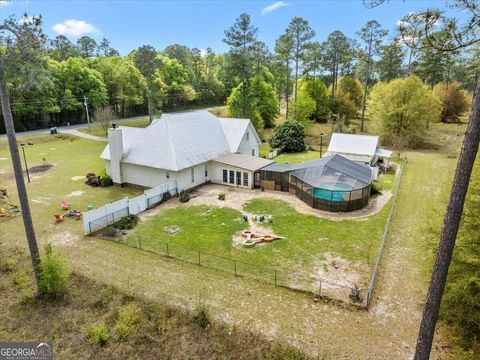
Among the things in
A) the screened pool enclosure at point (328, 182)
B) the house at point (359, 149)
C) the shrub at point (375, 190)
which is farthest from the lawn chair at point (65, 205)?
the house at point (359, 149)

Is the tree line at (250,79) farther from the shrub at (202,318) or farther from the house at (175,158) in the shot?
the shrub at (202,318)

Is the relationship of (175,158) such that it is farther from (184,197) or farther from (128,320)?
(128,320)

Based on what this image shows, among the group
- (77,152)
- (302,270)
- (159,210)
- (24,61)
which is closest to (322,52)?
(77,152)

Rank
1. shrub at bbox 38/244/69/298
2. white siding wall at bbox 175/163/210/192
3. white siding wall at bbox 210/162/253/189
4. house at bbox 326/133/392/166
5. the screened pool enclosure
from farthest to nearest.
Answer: house at bbox 326/133/392/166 < white siding wall at bbox 210/162/253/189 < white siding wall at bbox 175/163/210/192 < the screened pool enclosure < shrub at bbox 38/244/69/298

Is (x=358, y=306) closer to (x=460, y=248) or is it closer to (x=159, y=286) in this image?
(x=460, y=248)

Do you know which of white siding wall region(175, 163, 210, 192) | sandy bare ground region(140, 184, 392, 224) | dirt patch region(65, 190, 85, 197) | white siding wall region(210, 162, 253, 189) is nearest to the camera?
sandy bare ground region(140, 184, 392, 224)

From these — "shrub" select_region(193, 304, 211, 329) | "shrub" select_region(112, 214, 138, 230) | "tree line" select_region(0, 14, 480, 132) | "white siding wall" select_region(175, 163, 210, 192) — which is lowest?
"shrub" select_region(193, 304, 211, 329)

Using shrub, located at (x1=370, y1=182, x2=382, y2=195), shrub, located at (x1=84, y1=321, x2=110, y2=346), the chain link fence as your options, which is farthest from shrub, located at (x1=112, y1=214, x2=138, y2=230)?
shrub, located at (x1=370, y1=182, x2=382, y2=195)

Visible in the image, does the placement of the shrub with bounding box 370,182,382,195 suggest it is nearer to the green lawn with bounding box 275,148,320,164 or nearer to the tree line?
the green lawn with bounding box 275,148,320,164
